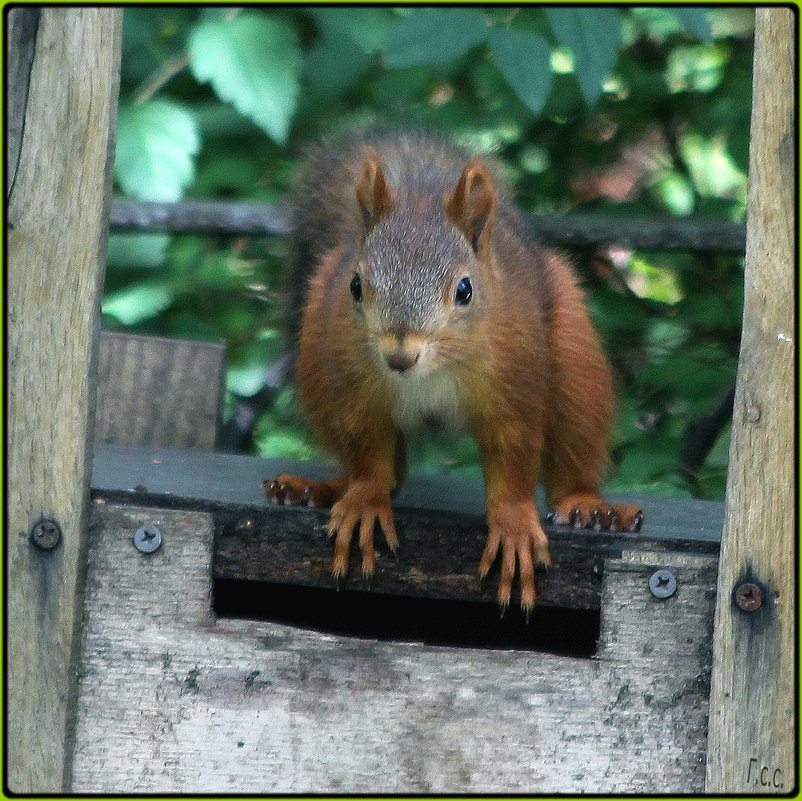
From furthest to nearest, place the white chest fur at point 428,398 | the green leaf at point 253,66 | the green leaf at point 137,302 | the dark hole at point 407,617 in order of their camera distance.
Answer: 1. the green leaf at point 137,302
2. the green leaf at point 253,66
3. the dark hole at point 407,617
4. the white chest fur at point 428,398

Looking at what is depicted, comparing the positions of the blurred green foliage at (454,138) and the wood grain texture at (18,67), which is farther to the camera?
the blurred green foliage at (454,138)

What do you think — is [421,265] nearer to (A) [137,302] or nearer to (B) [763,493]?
(B) [763,493]

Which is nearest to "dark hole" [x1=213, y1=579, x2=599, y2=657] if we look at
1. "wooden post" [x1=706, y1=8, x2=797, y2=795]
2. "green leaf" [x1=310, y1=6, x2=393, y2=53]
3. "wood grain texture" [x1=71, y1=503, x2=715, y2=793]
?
"wood grain texture" [x1=71, y1=503, x2=715, y2=793]

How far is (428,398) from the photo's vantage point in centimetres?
169

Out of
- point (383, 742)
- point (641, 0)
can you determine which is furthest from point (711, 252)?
point (383, 742)

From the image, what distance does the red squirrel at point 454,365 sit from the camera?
158 centimetres

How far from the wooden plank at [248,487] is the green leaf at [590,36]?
0.59 metres

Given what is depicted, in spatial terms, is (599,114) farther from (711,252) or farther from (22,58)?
(22,58)

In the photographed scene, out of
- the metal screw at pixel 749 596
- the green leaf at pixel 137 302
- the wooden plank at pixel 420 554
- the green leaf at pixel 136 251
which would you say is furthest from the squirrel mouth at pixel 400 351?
the green leaf at pixel 136 251

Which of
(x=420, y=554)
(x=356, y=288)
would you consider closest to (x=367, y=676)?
(x=420, y=554)

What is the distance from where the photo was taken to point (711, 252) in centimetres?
245

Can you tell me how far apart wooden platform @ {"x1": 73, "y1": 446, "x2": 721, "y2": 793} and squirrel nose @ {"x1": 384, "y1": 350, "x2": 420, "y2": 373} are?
0.77ft

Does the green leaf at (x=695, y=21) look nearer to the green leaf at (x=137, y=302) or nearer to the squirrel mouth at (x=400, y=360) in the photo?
the squirrel mouth at (x=400, y=360)

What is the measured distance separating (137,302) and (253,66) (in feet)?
1.54
